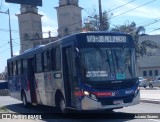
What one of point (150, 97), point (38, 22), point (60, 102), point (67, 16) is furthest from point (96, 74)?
point (38, 22)

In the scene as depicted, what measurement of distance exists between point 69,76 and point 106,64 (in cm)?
155

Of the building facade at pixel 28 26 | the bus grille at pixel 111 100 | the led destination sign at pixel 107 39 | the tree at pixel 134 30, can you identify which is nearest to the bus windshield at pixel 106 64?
the led destination sign at pixel 107 39

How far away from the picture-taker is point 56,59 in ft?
50.7

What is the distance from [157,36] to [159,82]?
38082 mm

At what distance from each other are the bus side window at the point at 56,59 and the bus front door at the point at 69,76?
22.6 inches

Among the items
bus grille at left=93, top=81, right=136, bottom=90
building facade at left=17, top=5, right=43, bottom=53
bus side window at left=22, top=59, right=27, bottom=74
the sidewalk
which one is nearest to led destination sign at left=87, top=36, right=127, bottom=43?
bus grille at left=93, top=81, right=136, bottom=90

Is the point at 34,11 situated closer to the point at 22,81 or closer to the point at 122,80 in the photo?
the point at 22,81

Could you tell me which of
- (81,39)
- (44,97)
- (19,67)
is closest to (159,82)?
(19,67)

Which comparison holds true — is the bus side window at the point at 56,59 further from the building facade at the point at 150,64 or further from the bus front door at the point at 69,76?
the building facade at the point at 150,64

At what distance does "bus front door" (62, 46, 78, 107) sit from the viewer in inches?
549

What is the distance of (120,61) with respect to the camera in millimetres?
14023

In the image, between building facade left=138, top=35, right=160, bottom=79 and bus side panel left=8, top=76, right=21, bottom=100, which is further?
building facade left=138, top=35, right=160, bottom=79

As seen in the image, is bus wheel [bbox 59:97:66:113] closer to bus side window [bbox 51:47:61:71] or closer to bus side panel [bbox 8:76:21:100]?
bus side window [bbox 51:47:61:71]

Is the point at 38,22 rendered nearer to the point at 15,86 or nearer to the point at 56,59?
the point at 15,86
